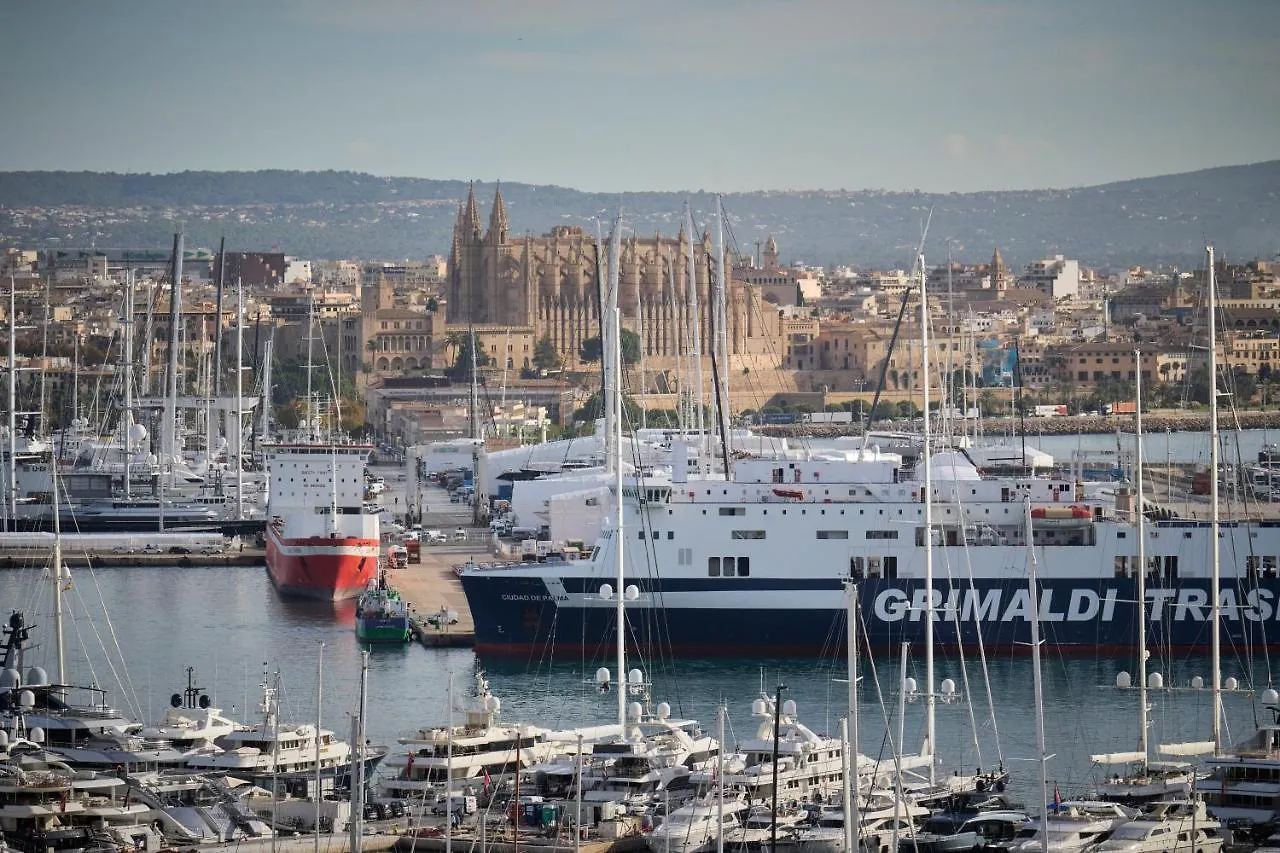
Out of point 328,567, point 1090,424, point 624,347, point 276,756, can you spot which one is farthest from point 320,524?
point 624,347

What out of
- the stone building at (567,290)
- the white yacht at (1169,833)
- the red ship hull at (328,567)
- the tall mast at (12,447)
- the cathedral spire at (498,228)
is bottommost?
the white yacht at (1169,833)

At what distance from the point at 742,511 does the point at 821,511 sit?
1077 millimetres

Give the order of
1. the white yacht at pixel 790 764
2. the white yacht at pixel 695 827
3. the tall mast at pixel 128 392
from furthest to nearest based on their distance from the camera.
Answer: the tall mast at pixel 128 392 < the white yacht at pixel 790 764 < the white yacht at pixel 695 827

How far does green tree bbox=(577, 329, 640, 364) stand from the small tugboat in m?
70.8

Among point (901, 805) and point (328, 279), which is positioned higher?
point (328, 279)

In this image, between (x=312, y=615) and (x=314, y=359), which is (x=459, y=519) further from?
(x=314, y=359)

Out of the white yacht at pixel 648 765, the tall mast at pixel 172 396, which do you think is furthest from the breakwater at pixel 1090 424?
the white yacht at pixel 648 765

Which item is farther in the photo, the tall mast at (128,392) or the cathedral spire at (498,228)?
the cathedral spire at (498,228)

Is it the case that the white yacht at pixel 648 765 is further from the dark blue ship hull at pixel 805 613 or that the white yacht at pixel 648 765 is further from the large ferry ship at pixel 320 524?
the large ferry ship at pixel 320 524

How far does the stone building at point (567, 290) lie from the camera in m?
124

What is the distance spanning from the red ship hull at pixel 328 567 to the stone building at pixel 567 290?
75.3 m

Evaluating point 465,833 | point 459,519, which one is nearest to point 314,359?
point 459,519

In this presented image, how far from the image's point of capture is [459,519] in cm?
5991

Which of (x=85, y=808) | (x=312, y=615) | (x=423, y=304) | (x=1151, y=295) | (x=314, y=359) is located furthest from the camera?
(x=1151, y=295)
